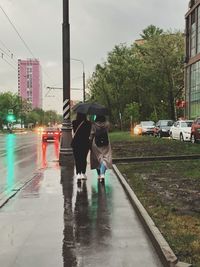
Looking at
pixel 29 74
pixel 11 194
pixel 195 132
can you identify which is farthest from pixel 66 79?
pixel 29 74

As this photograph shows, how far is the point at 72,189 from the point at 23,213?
9.78 feet

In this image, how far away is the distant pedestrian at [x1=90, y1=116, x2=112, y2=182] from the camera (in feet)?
42.9

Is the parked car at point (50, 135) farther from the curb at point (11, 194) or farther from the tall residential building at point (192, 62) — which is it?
the curb at point (11, 194)

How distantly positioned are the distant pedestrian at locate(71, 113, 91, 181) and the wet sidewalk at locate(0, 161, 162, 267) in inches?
47.6

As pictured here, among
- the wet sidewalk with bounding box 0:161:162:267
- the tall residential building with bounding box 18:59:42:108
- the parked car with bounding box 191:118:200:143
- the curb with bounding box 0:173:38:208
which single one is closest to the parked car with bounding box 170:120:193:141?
the parked car with bounding box 191:118:200:143

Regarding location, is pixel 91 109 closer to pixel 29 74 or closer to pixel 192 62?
pixel 29 74

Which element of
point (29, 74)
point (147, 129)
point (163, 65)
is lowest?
point (147, 129)

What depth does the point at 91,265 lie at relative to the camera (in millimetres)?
5742

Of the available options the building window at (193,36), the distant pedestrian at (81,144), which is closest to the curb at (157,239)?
the distant pedestrian at (81,144)

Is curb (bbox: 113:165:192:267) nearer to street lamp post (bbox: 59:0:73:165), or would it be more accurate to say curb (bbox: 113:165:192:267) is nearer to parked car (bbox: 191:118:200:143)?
street lamp post (bbox: 59:0:73:165)

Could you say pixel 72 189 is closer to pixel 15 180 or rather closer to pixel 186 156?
pixel 15 180

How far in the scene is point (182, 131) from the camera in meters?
38.7

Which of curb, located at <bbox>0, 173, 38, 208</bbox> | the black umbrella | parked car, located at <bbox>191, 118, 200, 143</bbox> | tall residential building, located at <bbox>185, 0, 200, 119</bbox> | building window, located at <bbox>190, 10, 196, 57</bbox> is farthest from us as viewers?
building window, located at <bbox>190, 10, 196, 57</bbox>

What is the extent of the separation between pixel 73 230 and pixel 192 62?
2515 inches
